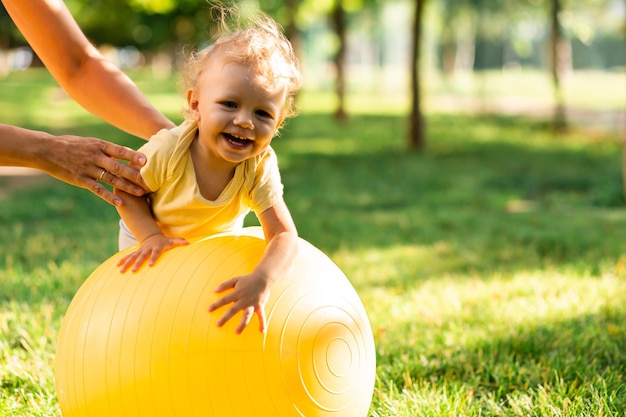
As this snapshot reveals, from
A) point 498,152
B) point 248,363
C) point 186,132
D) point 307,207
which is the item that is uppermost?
point 186,132

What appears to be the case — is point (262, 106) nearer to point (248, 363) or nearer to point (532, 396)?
point (248, 363)

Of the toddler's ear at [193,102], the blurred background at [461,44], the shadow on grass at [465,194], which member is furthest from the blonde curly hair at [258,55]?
the shadow on grass at [465,194]

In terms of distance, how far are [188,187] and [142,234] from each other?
24 centimetres

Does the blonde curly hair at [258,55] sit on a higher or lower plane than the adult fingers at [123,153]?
higher

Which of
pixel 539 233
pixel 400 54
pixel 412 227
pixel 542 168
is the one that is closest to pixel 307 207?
pixel 412 227

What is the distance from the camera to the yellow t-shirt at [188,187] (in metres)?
3.06

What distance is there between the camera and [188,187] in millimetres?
3086

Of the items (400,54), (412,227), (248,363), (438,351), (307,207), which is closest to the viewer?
(248,363)

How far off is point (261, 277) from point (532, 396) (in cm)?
152

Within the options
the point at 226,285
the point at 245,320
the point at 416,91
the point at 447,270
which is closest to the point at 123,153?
the point at 226,285

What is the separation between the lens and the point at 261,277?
109 inches

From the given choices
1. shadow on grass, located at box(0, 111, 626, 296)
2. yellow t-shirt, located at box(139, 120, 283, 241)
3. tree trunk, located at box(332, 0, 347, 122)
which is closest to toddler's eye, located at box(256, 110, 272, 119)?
yellow t-shirt, located at box(139, 120, 283, 241)

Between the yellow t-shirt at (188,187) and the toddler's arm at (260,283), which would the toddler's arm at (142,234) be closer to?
the yellow t-shirt at (188,187)

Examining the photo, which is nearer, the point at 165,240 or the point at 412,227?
the point at 165,240
